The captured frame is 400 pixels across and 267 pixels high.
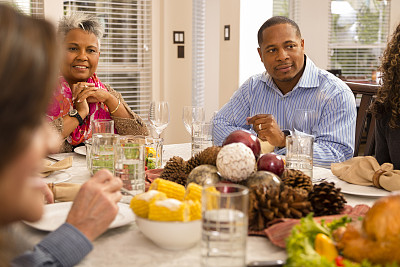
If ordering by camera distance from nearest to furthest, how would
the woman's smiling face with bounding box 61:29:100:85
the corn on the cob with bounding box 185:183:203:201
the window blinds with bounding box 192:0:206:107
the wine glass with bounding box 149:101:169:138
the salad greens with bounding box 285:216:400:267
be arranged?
the salad greens with bounding box 285:216:400:267 < the corn on the cob with bounding box 185:183:203:201 < the wine glass with bounding box 149:101:169:138 < the woman's smiling face with bounding box 61:29:100:85 < the window blinds with bounding box 192:0:206:107

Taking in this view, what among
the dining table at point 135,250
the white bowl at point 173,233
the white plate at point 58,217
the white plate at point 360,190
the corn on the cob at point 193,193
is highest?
the corn on the cob at point 193,193

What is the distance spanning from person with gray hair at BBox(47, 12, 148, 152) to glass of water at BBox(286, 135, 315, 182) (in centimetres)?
119

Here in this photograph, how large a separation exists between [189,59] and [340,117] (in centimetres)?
Answer: 302

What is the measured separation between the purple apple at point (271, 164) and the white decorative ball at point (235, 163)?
0.30 ft

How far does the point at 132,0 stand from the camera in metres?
4.91

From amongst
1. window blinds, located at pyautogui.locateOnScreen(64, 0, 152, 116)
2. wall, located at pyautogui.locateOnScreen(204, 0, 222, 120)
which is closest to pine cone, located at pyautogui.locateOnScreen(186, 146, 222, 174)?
window blinds, located at pyautogui.locateOnScreen(64, 0, 152, 116)

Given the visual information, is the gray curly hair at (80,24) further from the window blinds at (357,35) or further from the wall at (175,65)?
the window blinds at (357,35)

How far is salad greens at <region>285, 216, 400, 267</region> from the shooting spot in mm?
812

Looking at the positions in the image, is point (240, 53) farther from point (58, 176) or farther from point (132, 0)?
point (58, 176)

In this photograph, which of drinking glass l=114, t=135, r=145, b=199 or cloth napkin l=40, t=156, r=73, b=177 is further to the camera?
cloth napkin l=40, t=156, r=73, b=177

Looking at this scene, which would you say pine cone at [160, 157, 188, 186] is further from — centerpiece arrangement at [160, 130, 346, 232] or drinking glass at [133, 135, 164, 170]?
drinking glass at [133, 135, 164, 170]

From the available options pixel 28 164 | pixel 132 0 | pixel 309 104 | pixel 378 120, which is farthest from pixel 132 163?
pixel 132 0

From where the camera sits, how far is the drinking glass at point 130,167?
143cm

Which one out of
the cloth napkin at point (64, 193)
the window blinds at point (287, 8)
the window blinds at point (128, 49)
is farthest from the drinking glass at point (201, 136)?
the window blinds at point (287, 8)
